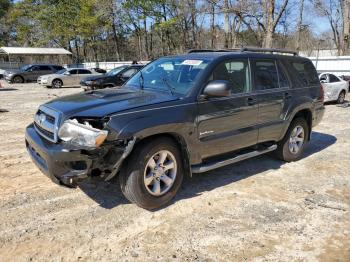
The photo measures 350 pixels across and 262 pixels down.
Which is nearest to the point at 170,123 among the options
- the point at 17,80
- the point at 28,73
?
the point at 17,80

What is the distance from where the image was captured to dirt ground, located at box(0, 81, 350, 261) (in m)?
3.40

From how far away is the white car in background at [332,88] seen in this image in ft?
47.3

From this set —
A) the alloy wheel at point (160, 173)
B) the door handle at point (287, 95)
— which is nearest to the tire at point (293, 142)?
the door handle at point (287, 95)

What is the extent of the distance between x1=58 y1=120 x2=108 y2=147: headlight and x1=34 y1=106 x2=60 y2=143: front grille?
0.14m

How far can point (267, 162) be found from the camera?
244 inches

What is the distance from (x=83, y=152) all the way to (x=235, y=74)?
100 inches

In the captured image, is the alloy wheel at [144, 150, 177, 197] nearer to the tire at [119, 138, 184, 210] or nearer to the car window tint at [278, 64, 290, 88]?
the tire at [119, 138, 184, 210]

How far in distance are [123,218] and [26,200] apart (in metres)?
1.37

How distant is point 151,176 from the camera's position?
13.5ft

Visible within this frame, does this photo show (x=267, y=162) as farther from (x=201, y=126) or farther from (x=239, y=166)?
(x=201, y=126)

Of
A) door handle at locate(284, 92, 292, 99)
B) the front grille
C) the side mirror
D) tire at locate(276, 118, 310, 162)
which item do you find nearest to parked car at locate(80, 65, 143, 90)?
tire at locate(276, 118, 310, 162)

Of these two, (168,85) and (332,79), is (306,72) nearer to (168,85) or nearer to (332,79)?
(168,85)

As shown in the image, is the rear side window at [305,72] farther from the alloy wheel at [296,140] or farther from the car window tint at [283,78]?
the alloy wheel at [296,140]

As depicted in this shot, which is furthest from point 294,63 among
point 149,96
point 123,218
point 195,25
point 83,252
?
point 195,25
